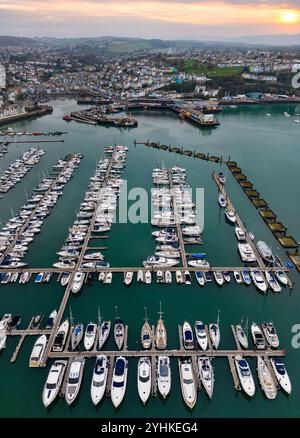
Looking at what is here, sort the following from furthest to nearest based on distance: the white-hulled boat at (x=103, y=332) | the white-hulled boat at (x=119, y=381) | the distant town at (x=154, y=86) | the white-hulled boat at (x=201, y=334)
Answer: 1. the distant town at (x=154, y=86)
2. the white-hulled boat at (x=103, y=332)
3. the white-hulled boat at (x=201, y=334)
4. the white-hulled boat at (x=119, y=381)

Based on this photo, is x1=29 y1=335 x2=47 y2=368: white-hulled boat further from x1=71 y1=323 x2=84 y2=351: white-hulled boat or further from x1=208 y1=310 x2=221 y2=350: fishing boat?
x1=208 y1=310 x2=221 y2=350: fishing boat

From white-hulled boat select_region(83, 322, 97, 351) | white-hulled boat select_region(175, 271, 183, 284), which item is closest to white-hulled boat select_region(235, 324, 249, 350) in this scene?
white-hulled boat select_region(175, 271, 183, 284)

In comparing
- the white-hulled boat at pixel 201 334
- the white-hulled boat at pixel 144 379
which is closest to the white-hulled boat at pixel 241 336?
the white-hulled boat at pixel 201 334

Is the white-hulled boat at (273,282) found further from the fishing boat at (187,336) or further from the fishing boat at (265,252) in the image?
the fishing boat at (187,336)

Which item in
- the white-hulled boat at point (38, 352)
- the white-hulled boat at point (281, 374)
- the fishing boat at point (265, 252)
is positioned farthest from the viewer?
the fishing boat at point (265, 252)

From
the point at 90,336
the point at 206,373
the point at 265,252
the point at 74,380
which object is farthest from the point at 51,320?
the point at 265,252

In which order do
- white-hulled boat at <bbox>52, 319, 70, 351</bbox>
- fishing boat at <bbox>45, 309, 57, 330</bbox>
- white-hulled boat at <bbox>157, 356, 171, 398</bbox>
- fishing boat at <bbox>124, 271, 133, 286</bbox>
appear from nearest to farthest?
1. white-hulled boat at <bbox>157, 356, 171, 398</bbox>
2. white-hulled boat at <bbox>52, 319, 70, 351</bbox>
3. fishing boat at <bbox>45, 309, 57, 330</bbox>
4. fishing boat at <bbox>124, 271, 133, 286</bbox>

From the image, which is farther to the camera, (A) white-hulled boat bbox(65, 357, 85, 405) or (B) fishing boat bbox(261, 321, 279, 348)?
Result: (B) fishing boat bbox(261, 321, 279, 348)
